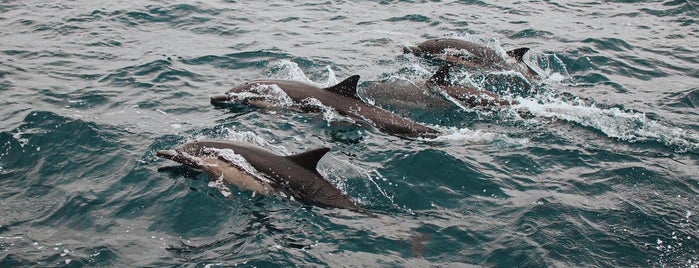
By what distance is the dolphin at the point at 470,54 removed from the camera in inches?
637

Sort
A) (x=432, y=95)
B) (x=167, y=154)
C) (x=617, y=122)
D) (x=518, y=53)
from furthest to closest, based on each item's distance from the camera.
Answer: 1. (x=518, y=53)
2. (x=432, y=95)
3. (x=617, y=122)
4. (x=167, y=154)

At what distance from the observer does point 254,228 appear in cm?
887

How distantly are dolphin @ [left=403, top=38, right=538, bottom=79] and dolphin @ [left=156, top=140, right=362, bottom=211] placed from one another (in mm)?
8072

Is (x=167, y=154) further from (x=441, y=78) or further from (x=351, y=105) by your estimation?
(x=441, y=78)

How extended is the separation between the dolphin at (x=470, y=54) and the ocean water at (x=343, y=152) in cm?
61

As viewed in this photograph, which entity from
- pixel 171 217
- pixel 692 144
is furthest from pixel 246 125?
pixel 692 144

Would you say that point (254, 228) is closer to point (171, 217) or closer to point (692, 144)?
point (171, 217)

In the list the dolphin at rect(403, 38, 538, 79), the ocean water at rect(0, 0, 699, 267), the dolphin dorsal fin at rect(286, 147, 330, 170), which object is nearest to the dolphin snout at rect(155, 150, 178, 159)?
the ocean water at rect(0, 0, 699, 267)

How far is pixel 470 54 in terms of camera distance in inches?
660

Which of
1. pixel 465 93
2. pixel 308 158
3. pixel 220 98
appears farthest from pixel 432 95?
pixel 308 158

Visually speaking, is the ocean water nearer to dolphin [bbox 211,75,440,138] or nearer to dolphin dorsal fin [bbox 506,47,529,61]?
dolphin [bbox 211,75,440,138]

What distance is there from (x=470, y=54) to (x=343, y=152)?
6.65m

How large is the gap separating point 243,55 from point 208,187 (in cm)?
804

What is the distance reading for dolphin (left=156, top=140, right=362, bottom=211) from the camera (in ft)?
31.3
